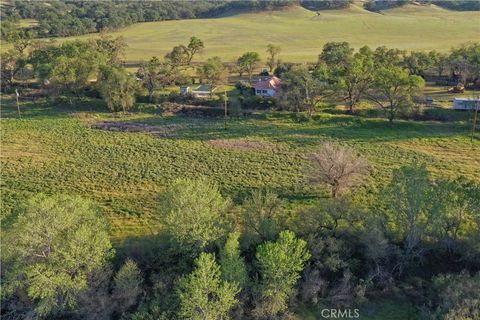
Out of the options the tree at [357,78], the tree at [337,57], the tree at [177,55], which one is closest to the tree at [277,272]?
the tree at [357,78]

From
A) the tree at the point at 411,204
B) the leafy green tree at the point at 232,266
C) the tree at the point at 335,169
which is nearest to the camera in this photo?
the leafy green tree at the point at 232,266

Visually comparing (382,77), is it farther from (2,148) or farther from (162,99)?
(2,148)

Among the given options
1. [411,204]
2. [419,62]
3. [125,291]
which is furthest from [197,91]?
[125,291]

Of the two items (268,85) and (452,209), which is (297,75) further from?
(452,209)

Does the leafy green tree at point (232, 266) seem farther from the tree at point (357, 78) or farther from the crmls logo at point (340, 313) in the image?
the tree at point (357, 78)

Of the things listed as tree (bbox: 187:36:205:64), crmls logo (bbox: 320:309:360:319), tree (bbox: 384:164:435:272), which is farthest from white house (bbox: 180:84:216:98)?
crmls logo (bbox: 320:309:360:319)

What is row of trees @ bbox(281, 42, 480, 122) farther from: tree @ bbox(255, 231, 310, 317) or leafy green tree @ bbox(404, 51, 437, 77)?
tree @ bbox(255, 231, 310, 317)

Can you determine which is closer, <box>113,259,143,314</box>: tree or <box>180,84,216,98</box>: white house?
<box>113,259,143,314</box>: tree
